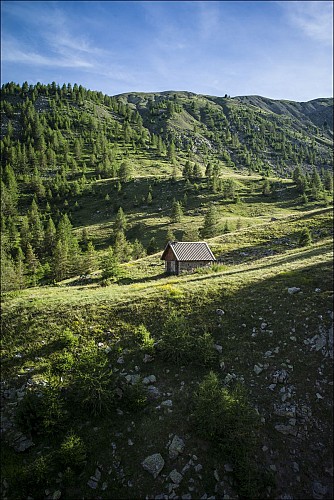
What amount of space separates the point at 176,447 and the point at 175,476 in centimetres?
124

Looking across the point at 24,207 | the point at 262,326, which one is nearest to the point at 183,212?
the point at 24,207

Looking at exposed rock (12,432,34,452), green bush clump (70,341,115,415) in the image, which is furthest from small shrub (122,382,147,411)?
exposed rock (12,432,34,452)

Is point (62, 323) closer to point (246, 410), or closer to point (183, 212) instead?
point (246, 410)

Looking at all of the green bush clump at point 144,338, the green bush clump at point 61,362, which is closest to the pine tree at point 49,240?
the green bush clump at point 61,362

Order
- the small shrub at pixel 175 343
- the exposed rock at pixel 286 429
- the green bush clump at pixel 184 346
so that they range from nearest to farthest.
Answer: the exposed rock at pixel 286 429 < the green bush clump at pixel 184 346 < the small shrub at pixel 175 343

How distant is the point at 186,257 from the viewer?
4603cm

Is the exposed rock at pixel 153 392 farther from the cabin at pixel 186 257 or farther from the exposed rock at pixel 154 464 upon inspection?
the cabin at pixel 186 257

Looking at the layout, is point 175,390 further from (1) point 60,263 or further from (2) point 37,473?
(1) point 60,263

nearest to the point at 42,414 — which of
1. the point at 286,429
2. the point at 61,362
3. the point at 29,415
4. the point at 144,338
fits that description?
the point at 29,415

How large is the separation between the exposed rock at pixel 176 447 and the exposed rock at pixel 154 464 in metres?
0.54

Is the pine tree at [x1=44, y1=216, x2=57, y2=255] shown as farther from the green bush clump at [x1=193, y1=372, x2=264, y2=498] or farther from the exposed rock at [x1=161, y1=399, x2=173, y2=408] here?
the green bush clump at [x1=193, y1=372, x2=264, y2=498]

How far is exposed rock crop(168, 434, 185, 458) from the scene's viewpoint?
1466cm

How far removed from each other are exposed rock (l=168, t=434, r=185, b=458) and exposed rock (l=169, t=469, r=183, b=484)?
28.8 inches

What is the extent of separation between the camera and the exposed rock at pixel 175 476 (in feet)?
44.8
